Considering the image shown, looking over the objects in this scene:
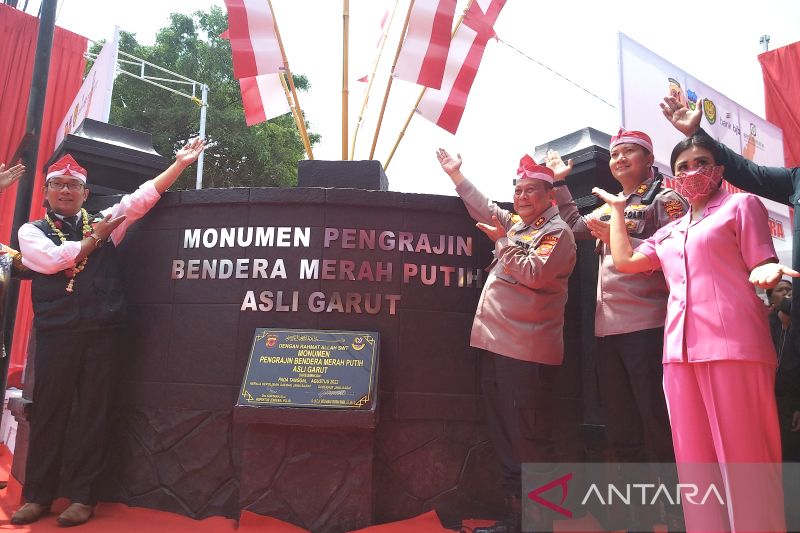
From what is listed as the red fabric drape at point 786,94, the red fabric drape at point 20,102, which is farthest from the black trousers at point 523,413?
the red fabric drape at point 786,94

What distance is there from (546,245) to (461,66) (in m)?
2.60

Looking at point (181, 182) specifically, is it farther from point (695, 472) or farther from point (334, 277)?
point (695, 472)

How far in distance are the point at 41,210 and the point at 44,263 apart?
16.7 feet

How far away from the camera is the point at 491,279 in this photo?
285cm

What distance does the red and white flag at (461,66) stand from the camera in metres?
4.57

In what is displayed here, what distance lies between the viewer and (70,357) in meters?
3.01

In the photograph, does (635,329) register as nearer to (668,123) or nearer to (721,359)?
(721,359)

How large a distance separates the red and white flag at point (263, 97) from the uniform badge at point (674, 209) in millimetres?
2984

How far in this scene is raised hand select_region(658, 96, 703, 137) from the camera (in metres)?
2.33

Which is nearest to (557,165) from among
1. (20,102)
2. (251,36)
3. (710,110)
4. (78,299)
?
(251,36)

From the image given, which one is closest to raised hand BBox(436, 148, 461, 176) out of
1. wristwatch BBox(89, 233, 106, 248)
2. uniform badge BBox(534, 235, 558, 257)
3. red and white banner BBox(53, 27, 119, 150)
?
uniform badge BBox(534, 235, 558, 257)

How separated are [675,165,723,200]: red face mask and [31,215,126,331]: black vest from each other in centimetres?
290

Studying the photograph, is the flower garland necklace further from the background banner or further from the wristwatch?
the background banner

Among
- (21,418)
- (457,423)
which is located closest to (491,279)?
(457,423)
